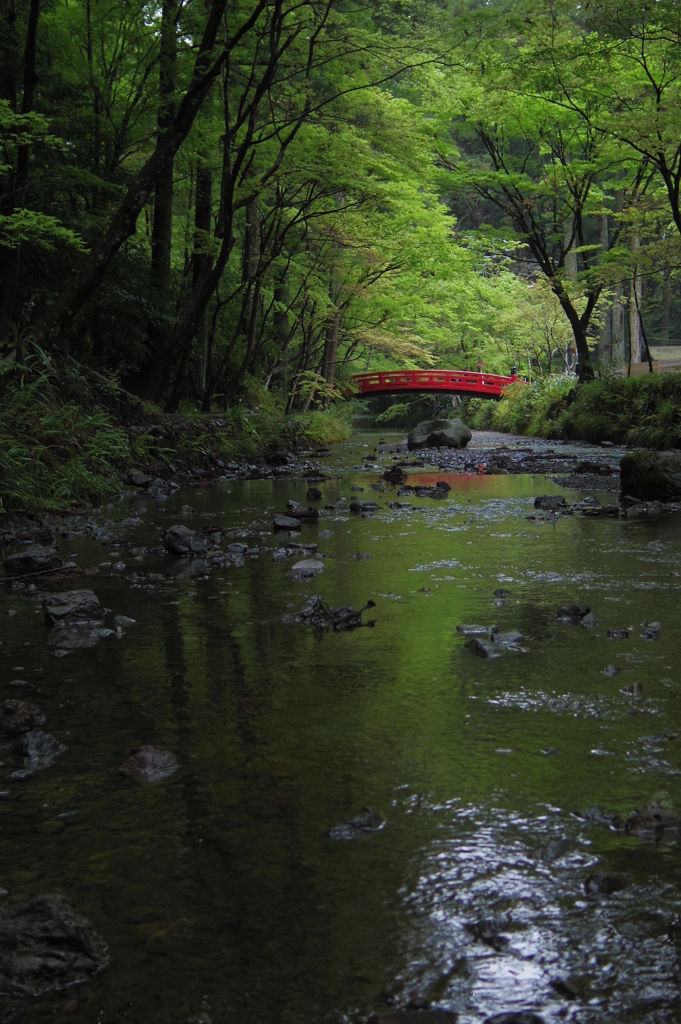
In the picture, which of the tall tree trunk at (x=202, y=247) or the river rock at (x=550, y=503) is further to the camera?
the tall tree trunk at (x=202, y=247)

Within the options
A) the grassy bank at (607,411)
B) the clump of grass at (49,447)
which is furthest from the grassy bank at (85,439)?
the grassy bank at (607,411)

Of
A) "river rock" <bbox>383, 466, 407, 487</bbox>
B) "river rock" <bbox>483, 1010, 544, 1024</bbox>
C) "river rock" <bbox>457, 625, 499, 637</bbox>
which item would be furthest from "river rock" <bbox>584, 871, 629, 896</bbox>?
"river rock" <bbox>383, 466, 407, 487</bbox>

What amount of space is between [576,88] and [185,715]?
16.0m

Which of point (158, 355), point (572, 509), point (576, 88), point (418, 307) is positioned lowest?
point (572, 509)

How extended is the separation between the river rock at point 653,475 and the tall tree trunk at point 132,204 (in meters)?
5.61

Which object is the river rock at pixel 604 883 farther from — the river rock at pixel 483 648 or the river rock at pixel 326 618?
the river rock at pixel 326 618

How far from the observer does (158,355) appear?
11.9 m

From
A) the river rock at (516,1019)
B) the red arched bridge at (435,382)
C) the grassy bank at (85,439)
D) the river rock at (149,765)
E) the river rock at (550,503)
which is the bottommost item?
the river rock at (550,503)

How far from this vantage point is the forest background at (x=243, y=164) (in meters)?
8.93

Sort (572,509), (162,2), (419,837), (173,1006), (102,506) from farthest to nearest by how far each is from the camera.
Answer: (162,2) < (102,506) < (572,509) < (419,837) < (173,1006)

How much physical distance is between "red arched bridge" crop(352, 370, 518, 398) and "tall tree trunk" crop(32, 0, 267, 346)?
22148 mm

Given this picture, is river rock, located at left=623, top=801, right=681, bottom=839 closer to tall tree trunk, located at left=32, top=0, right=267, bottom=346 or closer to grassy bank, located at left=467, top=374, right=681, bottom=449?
tall tree trunk, located at left=32, top=0, right=267, bottom=346

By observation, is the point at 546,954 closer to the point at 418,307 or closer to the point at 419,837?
the point at 419,837

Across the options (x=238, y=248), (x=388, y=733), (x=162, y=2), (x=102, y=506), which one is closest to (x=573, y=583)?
(x=388, y=733)
